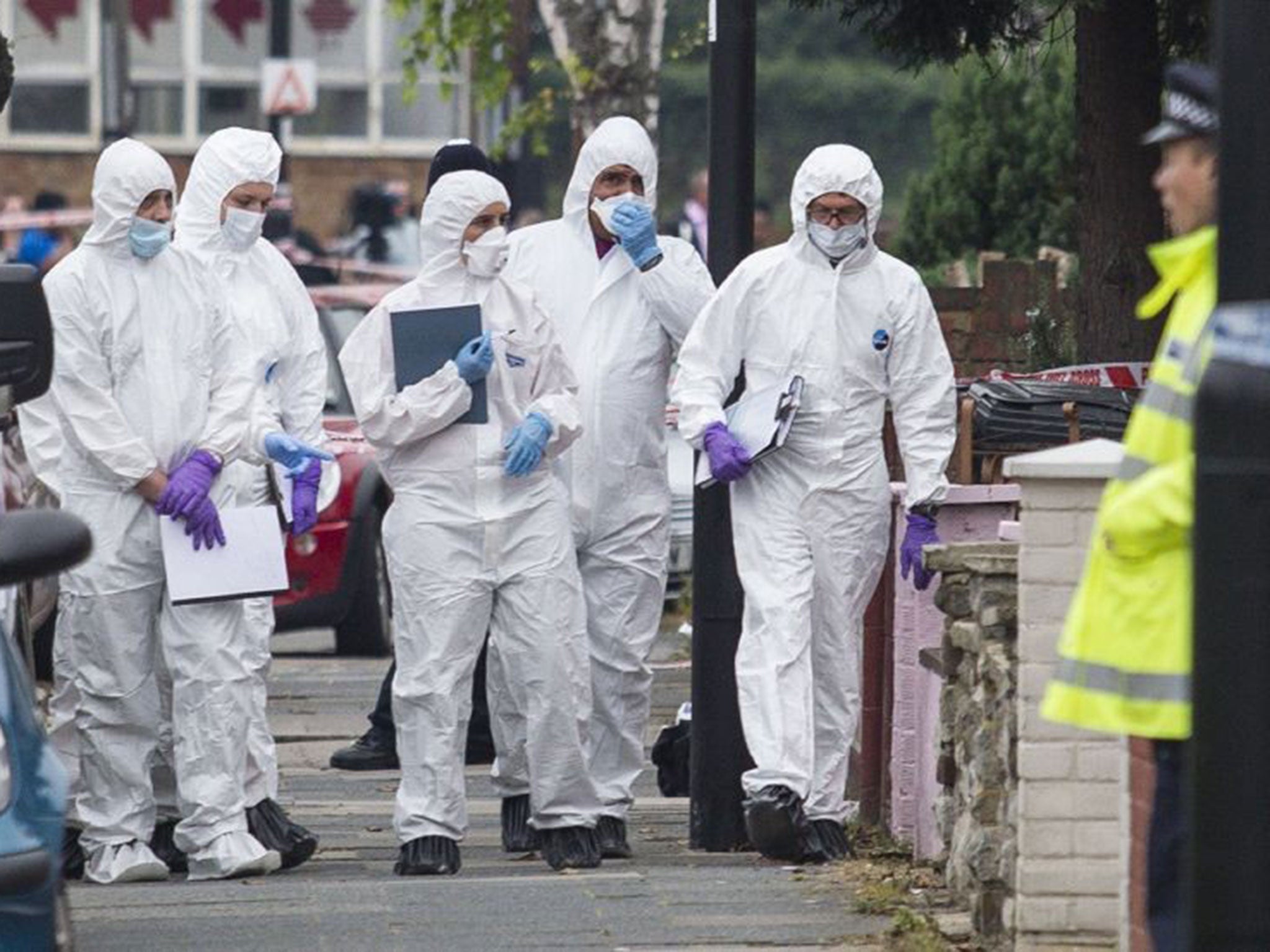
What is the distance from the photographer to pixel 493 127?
31234mm

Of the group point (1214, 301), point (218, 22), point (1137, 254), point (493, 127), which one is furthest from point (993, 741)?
point (218, 22)

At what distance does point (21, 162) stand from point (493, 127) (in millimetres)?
16969

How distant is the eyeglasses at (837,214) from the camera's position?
9.18 m

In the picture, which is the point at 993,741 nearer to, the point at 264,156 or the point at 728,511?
the point at 728,511

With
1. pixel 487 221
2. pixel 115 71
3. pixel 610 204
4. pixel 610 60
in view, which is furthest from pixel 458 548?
pixel 115 71

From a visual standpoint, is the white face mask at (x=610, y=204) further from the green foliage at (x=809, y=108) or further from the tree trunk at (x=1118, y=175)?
the green foliage at (x=809, y=108)

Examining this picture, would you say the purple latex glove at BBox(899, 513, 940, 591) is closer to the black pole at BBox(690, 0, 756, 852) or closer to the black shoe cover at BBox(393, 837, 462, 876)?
the black pole at BBox(690, 0, 756, 852)

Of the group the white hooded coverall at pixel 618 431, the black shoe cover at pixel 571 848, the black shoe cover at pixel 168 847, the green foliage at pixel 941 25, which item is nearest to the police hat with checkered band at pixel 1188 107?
the black shoe cover at pixel 571 848

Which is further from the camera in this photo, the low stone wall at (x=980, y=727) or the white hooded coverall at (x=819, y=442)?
the white hooded coverall at (x=819, y=442)

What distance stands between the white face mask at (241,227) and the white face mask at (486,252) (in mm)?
1080

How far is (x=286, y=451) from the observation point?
934 cm

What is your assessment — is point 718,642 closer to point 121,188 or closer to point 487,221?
point 487,221

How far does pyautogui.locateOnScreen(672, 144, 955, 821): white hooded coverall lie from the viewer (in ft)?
29.6

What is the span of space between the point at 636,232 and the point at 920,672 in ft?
4.64
